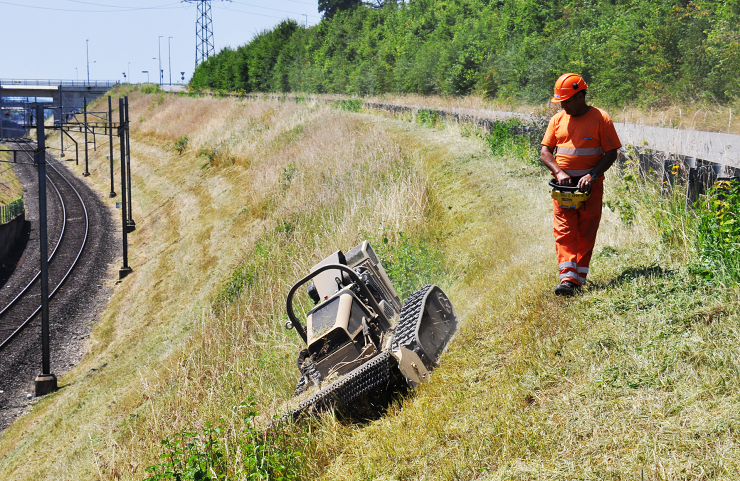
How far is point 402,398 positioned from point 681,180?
159 inches

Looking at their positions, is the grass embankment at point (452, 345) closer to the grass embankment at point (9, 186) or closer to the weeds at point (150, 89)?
the grass embankment at point (9, 186)

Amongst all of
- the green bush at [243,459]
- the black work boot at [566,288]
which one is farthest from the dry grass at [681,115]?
the green bush at [243,459]

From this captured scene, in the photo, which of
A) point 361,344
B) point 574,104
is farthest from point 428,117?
point 361,344

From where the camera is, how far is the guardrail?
28.4m

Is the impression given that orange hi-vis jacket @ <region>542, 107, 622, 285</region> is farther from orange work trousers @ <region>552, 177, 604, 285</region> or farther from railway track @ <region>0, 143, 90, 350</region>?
railway track @ <region>0, 143, 90, 350</region>

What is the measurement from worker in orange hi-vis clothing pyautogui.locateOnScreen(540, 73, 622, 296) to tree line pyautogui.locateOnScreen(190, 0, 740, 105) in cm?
1855

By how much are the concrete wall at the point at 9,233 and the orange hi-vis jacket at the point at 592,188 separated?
85.8ft

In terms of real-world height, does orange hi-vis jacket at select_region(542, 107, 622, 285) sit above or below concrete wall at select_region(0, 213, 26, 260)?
above

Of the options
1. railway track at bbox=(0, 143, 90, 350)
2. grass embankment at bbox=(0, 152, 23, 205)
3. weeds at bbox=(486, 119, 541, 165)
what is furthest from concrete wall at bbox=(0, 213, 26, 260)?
weeds at bbox=(486, 119, 541, 165)

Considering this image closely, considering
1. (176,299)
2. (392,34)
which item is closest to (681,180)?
(176,299)

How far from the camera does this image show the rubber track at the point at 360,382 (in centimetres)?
539

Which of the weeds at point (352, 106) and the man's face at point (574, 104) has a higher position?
the weeds at point (352, 106)

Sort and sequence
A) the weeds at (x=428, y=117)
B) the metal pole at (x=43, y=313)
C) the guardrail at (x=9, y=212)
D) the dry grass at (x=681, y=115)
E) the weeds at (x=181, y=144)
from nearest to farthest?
the metal pole at (x=43, y=313), the dry grass at (x=681, y=115), the weeds at (x=428, y=117), the guardrail at (x=9, y=212), the weeds at (x=181, y=144)

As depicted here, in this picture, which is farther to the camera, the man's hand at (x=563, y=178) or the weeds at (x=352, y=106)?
the weeds at (x=352, y=106)
